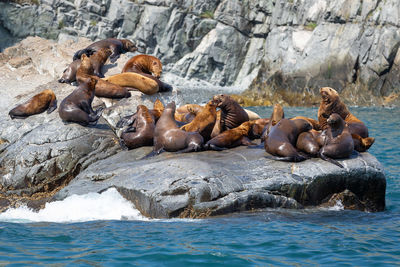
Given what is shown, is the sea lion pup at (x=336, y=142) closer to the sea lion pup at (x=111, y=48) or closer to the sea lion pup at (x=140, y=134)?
the sea lion pup at (x=140, y=134)

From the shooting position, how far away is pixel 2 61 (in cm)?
1402

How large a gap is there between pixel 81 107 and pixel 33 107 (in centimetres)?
116

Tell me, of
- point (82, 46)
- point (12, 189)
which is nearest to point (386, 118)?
point (82, 46)

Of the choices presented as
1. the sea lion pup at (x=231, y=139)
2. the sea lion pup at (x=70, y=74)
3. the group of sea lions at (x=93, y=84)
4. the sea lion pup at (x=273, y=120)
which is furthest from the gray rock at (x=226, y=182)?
the sea lion pup at (x=70, y=74)

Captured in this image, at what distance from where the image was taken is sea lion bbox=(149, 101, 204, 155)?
8742 mm

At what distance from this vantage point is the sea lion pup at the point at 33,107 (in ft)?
34.9

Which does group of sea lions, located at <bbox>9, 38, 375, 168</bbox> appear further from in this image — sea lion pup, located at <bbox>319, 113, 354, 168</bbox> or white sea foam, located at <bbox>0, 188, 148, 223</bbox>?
white sea foam, located at <bbox>0, 188, 148, 223</bbox>

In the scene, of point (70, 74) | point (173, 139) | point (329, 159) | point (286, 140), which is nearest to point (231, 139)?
point (173, 139)

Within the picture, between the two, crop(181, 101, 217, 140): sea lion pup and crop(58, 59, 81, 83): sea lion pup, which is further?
crop(58, 59, 81, 83): sea lion pup

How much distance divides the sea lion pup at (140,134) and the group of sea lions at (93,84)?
0.90m

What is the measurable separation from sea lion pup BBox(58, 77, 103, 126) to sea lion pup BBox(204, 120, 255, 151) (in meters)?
2.48

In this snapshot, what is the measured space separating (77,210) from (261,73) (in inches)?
1252

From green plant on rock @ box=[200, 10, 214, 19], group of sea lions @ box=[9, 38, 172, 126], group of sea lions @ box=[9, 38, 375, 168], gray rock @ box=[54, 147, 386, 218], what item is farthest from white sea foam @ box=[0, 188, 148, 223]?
green plant on rock @ box=[200, 10, 214, 19]

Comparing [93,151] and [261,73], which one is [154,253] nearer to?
[93,151]
